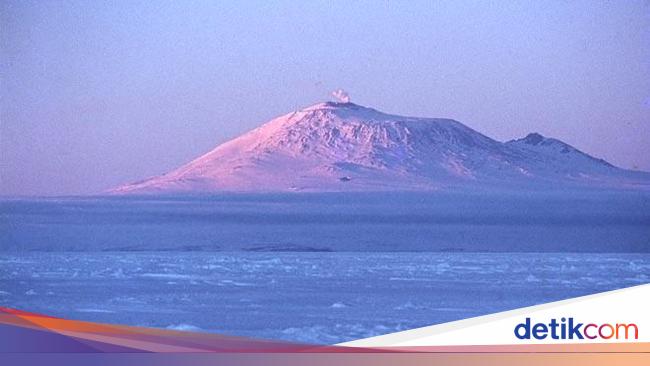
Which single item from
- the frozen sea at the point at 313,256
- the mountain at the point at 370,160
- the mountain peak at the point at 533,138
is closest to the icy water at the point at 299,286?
the frozen sea at the point at 313,256

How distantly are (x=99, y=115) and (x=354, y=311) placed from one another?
6.67ft

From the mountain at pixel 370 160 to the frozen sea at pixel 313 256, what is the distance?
0.11 m

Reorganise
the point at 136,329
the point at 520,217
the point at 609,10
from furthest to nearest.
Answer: the point at 520,217, the point at 609,10, the point at 136,329

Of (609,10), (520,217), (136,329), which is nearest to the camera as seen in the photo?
(136,329)

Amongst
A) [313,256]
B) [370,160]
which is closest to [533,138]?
[370,160]

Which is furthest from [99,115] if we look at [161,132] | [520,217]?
[520,217]

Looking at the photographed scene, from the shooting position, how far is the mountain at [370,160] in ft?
27.2

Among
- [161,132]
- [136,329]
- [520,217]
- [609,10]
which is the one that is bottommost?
[136,329]

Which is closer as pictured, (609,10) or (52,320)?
(52,320)

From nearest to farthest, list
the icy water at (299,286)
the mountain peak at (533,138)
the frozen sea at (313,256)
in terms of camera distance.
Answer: the icy water at (299,286), the frozen sea at (313,256), the mountain peak at (533,138)

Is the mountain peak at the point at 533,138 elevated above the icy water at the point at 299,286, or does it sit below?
above

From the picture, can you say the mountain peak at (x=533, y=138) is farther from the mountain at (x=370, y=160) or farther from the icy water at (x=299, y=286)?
the icy water at (x=299, y=286)

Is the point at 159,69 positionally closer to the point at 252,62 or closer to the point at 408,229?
the point at 252,62

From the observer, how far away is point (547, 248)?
894 centimetres
